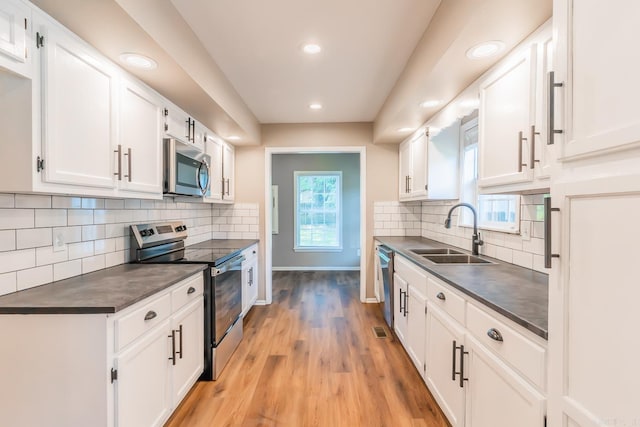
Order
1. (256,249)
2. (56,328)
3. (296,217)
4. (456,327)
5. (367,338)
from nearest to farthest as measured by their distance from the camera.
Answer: (56,328)
(456,327)
(367,338)
(256,249)
(296,217)

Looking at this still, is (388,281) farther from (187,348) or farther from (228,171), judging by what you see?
(228,171)

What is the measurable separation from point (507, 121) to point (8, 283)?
2.57m

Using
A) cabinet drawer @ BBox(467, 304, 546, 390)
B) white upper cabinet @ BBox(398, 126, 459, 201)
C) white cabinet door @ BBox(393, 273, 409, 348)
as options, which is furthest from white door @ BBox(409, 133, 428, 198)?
cabinet drawer @ BBox(467, 304, 546, 390)

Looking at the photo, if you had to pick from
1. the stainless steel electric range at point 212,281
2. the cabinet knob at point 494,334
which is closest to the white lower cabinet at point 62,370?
the stainless steel electric range at point 212,281

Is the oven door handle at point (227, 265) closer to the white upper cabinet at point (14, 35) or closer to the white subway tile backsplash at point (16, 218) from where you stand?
the white subway tile backsplash at point (16, 218)

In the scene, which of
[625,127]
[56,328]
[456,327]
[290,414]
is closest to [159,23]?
[56,328]

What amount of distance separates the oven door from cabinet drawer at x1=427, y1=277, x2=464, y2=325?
1.54 metres

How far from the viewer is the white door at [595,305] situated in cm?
68

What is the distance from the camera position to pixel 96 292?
4.86ft

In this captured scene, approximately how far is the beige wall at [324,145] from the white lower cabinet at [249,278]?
22 cm

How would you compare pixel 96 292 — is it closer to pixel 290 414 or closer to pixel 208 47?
pixel 290 414

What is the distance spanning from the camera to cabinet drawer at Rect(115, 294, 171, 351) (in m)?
1.34

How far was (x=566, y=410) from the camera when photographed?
2.79 ft

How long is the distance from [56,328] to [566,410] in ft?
5.91
